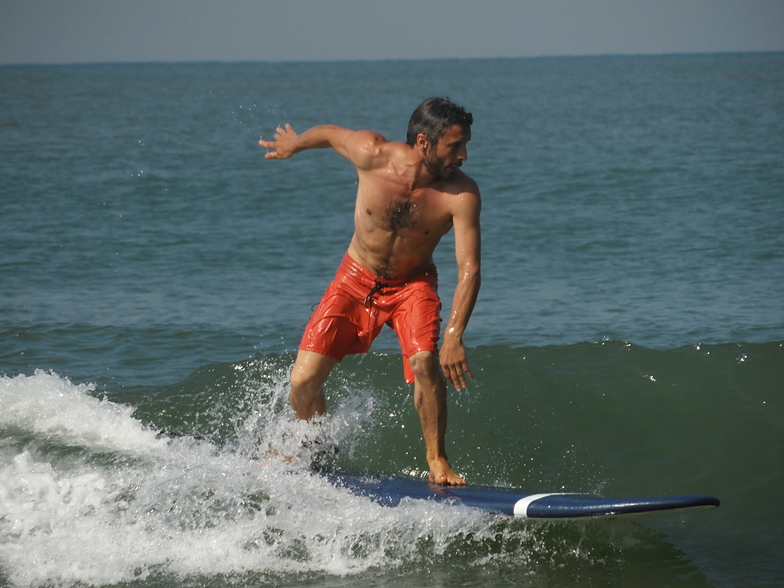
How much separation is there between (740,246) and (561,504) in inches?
369

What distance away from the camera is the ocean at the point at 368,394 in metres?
4.65

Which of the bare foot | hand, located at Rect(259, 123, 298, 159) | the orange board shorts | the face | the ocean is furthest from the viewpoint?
hand, located at Rect(259, 123, 298, 159)

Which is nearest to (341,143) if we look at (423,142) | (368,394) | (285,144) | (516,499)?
(285,144)

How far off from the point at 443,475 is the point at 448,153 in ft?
5.94

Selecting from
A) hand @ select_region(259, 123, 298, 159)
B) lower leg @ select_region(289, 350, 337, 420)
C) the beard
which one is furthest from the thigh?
hand @ select_region(259, 123, 298, 159)

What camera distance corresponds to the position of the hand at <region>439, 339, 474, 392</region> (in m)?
4.73

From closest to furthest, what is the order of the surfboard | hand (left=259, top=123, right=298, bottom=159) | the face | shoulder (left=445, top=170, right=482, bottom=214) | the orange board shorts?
the surfboard
the face
shoulder (left=445, top=170, right=482, bottom=214)
the orange board shorts
hand (left=259, top=123, right=298, bottom=159)

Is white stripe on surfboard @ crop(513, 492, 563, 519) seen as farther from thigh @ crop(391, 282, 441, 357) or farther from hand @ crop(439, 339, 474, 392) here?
thigh @ crop(391, 282, 441, 357)

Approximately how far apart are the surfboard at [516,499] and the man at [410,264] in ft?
0.68

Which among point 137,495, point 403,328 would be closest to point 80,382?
point 137,495

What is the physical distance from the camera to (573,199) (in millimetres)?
17938

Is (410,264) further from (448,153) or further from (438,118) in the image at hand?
(438,118)

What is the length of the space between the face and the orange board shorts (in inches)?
25.8

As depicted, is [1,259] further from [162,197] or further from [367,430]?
[367,430]
